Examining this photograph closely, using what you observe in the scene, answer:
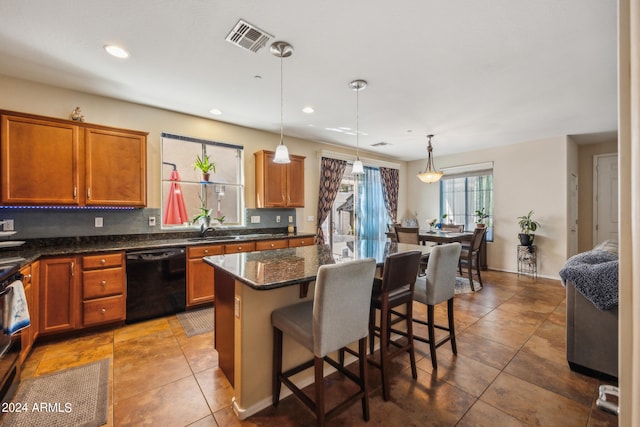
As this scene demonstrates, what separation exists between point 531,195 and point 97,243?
7.11 meters

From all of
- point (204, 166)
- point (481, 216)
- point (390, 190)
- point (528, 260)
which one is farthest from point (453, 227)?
point (204, 166)

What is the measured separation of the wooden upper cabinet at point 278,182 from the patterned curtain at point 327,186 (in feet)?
2.24

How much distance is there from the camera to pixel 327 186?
552cm

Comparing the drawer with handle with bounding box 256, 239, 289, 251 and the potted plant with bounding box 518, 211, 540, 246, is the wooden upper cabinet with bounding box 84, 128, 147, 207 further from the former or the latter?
the potted plant with bounding box 518, 211, 540, 246

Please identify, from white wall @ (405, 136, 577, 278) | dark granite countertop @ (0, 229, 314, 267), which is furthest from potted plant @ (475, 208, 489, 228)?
dark granite countertop @ (0, 229, 314, 267)

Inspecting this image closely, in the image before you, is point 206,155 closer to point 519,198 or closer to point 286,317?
point 286,317

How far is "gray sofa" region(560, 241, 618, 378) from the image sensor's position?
79.7 inches

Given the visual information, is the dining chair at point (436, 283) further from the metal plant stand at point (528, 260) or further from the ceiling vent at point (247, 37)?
the metal plant stand at point (528, 260)

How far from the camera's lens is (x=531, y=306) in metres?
3.66

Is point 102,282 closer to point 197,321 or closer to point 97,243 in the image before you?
point 97,243

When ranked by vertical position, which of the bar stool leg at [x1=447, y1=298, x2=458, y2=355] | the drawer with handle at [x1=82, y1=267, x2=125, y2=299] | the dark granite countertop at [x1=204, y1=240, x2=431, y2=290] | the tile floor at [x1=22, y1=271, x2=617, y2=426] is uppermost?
the dark granite countertop at [x1=204, y1=240, x2=431, y2=290]

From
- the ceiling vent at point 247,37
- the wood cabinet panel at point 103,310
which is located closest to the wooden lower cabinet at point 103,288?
the wood cabinet panel at point 103,310

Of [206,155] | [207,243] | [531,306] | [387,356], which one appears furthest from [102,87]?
[531,306]

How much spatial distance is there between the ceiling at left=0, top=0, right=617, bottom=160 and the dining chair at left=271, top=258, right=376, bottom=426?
1811mm
